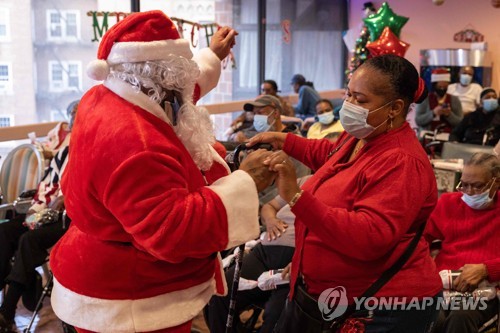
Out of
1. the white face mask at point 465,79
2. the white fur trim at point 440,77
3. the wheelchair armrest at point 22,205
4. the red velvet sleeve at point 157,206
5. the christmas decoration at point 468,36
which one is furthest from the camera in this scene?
the christmas decoration at point 468,36

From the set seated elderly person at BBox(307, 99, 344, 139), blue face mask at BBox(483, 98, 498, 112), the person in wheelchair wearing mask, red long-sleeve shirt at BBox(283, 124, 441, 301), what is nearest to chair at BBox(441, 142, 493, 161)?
seated elderly person at BBox(307, 99, 344, 139)

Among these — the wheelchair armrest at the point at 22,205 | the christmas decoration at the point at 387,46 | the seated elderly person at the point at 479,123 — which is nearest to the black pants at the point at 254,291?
the wheelchair armrest at the point at 22,205

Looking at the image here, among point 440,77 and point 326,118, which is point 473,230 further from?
point 440,77

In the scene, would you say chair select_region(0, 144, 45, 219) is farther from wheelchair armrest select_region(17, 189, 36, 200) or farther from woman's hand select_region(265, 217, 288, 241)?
woman's hand select_region(265, 217, 288, 241)

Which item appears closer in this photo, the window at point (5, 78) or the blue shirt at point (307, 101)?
the window at point (5, 78)

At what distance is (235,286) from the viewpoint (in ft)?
7.18

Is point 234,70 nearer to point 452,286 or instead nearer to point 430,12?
point 430,12

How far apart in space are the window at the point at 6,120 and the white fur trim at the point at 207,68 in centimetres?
380

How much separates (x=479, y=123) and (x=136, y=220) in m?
6.04

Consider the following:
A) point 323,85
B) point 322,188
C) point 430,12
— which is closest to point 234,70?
point 323,85

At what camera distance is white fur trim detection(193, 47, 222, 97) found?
7.10 feet

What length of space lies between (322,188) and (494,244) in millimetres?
1191

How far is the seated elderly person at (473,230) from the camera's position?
2.63 metres

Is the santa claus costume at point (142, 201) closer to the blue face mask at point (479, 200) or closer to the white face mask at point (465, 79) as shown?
the blue face mask at point (479, 200)
